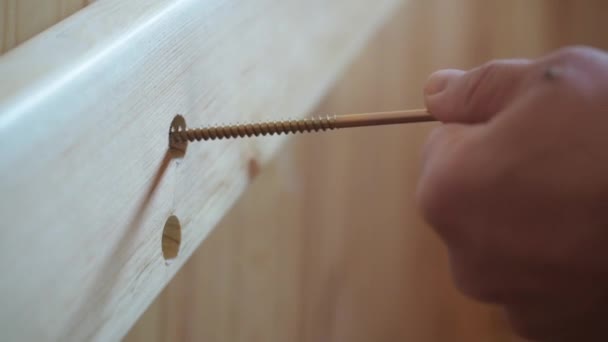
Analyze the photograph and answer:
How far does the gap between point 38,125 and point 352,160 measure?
1.51ft

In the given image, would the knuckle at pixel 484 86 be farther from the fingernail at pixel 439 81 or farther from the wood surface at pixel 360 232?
the wood surface at pixel 360 232

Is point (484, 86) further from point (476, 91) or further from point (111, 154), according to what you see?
point (111, 154)

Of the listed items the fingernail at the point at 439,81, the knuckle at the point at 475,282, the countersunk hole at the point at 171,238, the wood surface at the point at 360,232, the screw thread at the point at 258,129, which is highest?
the fingernail at the point at 439,81

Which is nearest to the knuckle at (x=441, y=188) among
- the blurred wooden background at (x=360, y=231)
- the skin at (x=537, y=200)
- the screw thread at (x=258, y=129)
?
the skin at (x=537, y=200)

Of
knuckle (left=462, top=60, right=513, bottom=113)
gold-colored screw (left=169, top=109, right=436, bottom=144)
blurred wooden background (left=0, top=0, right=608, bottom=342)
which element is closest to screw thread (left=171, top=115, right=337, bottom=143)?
gold-colored screw (left=169, top=109, right=436, bottom=144)

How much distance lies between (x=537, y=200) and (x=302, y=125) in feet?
0.58

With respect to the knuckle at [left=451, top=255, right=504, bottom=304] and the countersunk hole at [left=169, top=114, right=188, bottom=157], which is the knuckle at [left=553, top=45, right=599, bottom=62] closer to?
the knuckle at [left=451, top=255, right=504, bottom=304]

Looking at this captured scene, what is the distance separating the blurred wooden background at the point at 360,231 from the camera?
60cm

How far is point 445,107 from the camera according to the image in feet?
0.87

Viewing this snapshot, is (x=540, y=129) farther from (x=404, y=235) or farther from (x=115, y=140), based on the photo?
(x=404, y=235)

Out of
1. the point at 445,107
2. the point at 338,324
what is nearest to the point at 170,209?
the point at 445,107

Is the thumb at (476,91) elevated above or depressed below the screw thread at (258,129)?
above

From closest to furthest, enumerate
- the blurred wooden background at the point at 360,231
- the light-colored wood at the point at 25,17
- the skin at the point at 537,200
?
the skin at the point at 537,200, the light-colored wood at the point at 25,17, the blurred wooden background at the point at 360,231

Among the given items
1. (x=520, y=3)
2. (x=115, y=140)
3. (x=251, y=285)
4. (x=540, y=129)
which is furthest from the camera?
(x=520, y=3)
